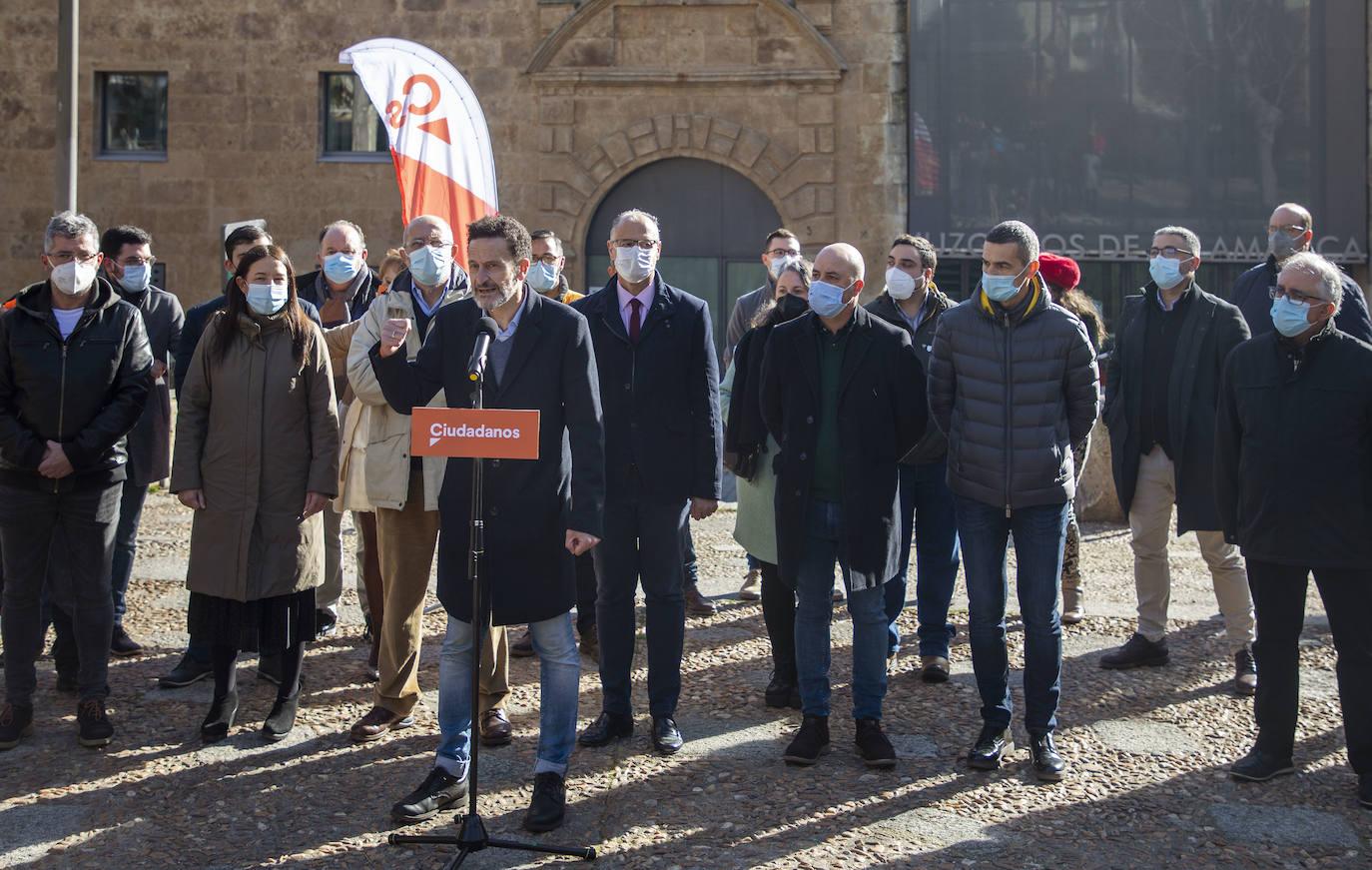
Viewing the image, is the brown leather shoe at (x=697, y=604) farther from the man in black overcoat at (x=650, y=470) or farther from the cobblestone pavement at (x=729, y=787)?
the man in black overcoat at (x=650, y=470)

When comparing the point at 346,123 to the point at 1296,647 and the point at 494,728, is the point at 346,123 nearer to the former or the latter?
the point at 494,728

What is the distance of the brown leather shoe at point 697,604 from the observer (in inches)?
284

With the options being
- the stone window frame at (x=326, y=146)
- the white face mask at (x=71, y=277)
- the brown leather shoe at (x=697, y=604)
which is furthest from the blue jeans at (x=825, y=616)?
the stone window frame at (x=326, y=146)

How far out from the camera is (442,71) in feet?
27.1

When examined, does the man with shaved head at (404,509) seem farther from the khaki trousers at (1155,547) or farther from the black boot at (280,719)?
the khaki trousers at (1155,547)

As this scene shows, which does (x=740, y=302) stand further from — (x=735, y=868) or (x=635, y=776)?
(x=735, y=868)

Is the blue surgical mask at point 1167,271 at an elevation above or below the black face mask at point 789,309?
above

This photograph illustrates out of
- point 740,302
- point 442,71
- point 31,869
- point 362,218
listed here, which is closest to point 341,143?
point 362,218

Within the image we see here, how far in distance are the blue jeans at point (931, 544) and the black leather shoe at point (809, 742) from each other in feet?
3.55

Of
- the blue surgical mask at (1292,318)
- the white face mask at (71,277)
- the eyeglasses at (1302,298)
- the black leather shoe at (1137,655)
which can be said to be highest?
the white face mask at (71,277)

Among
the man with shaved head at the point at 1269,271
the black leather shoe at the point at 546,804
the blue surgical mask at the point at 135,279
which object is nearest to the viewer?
the black leather shoe at the point at 546,804

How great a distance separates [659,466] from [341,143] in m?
13.1

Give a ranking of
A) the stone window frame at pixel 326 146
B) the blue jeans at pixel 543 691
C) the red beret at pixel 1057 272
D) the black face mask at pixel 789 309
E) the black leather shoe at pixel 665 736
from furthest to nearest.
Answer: the stone window frame at pixel 326 146, the red beret at pixel 1057 272, the black face mask at pixel 789 309, the black leather shoe at pixel 665 736, the blue jeans at pixel 543 691

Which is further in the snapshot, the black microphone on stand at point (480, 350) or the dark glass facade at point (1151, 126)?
the dark glass facade at point (1151, 126)
